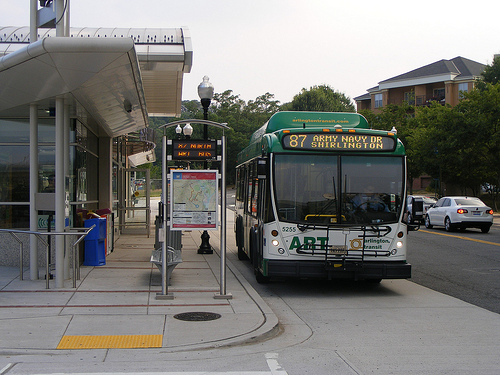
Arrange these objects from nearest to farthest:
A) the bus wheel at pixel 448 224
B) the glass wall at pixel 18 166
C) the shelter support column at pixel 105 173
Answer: the glass wall at pixel 18 166 < the shelter support column at pixel 105 173 < the bus wheel at pixel 448 224

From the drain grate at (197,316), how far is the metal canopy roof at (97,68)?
152 inches

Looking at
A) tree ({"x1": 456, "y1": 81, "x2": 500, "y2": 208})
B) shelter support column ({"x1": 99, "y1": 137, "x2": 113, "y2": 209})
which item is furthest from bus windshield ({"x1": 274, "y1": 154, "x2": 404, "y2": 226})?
tree ({"x1": 456, "y1": 81, "x2": 500, "y2": 208})

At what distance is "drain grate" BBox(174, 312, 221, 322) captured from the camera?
7.78m

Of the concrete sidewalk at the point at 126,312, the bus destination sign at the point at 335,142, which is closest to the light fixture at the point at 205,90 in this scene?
the concrete sidewalk at the point at 126,312

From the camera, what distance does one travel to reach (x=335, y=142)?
33.4 ft

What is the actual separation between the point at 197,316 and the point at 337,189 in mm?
3597

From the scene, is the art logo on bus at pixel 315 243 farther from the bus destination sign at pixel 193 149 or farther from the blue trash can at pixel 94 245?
Answer: the blue trash can at pixel 94 245

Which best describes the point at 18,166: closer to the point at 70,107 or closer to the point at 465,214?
the point at 70,107

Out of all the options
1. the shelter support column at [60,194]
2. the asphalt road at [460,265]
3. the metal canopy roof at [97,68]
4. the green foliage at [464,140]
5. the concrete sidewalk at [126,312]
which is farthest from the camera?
the green foliage at [464,140]

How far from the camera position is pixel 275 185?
33.1ft

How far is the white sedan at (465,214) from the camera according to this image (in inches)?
968

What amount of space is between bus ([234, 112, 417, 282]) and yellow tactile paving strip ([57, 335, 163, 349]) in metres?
3.51

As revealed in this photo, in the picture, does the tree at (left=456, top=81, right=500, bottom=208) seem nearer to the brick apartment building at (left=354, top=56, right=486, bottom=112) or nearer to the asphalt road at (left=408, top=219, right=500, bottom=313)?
the asphalt road at (left=408, top=219, right=500, bottom=313)

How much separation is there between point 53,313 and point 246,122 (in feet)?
268
